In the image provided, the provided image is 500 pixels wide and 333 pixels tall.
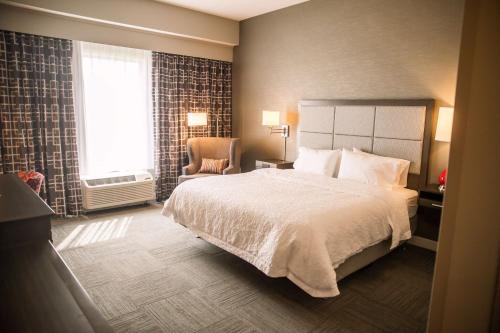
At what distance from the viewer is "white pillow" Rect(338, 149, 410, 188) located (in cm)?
371

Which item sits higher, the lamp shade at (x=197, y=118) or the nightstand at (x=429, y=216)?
the lamp shade at (x=197, y=118)

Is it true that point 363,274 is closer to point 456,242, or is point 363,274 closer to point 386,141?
point 386,141

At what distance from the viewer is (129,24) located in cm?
467

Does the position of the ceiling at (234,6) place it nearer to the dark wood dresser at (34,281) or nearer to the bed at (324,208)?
the bed at (324,208)

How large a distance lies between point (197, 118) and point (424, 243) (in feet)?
12.3

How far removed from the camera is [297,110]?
17.0 ft

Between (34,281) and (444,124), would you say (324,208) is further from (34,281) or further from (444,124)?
(34,281)

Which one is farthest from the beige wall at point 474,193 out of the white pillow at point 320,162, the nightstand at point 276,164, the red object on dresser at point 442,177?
the nightstand at point 276,164

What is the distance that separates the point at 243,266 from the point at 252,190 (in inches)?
29.3

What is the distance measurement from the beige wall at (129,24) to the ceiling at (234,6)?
170 millimetres

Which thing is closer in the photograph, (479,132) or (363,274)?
(479,132)

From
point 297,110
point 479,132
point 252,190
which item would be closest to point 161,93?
point 297,110

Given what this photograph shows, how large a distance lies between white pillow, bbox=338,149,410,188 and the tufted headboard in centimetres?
21

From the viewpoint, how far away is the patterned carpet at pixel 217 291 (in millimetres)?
2338
